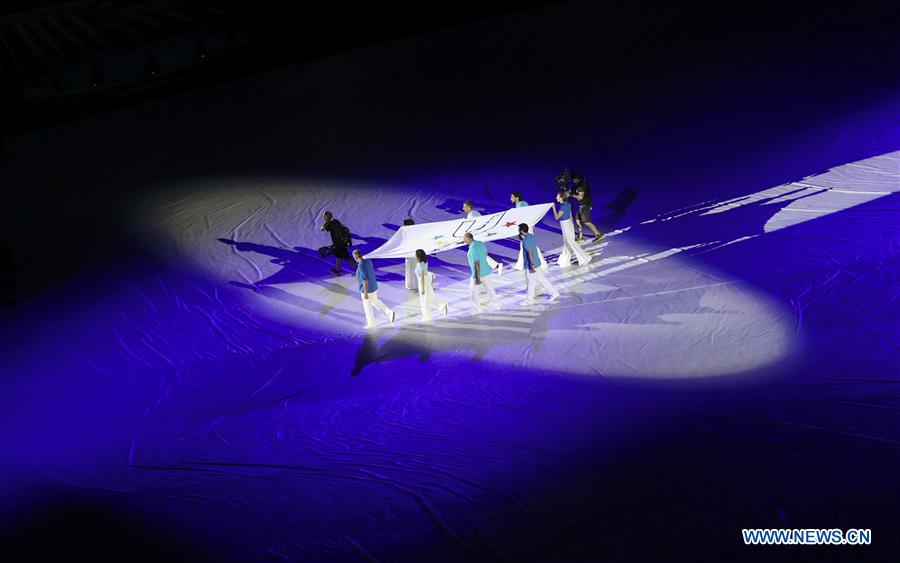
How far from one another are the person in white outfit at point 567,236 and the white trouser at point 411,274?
266cm

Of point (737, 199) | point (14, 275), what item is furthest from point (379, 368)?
→ point (14, 275)

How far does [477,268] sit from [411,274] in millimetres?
2199

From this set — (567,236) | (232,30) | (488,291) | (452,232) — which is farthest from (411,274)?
(232,30)

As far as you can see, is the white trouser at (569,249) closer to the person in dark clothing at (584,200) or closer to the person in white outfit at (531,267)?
the person in dark clothing at (584,200)

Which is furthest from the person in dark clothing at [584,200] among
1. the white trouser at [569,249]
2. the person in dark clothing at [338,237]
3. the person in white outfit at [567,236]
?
the person in dark clothing at [338,237]

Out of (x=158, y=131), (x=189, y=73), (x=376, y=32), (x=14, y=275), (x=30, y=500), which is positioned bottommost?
(x=30, y=500)

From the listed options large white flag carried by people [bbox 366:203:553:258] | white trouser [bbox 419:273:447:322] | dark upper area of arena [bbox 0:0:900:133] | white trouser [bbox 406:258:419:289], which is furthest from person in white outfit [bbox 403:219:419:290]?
dark upper area of arena [bbox 0:0:900:133]

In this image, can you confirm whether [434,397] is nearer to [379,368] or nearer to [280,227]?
[379,368]

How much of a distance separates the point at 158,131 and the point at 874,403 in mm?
19031

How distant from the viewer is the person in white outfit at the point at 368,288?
492 inches

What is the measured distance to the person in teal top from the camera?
483 inches

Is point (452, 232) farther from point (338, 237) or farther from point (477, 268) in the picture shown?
point (338, 237)

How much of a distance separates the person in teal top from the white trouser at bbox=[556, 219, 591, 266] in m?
1.97

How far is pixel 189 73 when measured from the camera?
22.1 metres
